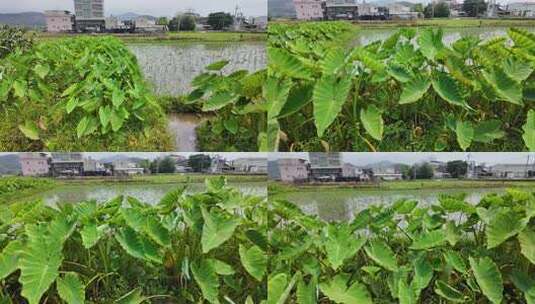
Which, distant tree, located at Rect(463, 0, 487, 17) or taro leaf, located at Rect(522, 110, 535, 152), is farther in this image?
distant tree, located at Rect(463, 0, 487, 17)

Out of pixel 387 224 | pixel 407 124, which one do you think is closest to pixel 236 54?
pixel 407 124

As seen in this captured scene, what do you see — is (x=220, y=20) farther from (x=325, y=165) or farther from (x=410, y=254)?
(x=410, y=254)

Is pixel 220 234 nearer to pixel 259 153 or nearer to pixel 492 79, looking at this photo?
pixel 259 153

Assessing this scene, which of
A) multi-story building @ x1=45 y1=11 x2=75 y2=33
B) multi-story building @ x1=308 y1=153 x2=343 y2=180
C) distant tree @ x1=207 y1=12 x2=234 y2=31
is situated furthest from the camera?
multi-story building @ x1=45 y1=11 x2=75 y2=33

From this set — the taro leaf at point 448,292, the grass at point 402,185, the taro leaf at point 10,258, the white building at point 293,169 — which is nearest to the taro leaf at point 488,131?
the grass at point 402,185

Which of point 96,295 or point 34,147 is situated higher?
point 34,147

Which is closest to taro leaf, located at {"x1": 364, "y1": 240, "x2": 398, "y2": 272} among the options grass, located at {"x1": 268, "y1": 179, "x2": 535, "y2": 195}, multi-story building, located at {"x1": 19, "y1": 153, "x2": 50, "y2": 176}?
grass, located at {"x1": 268, "y1": 179, "x2": 535, "y2": 195}

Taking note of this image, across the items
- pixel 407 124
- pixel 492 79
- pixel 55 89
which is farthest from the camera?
pixel 55 89

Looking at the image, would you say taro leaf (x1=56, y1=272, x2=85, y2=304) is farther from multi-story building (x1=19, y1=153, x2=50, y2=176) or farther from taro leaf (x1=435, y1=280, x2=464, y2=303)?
taro leaf (x1=435, y1=280, x2=464, y2=303)
